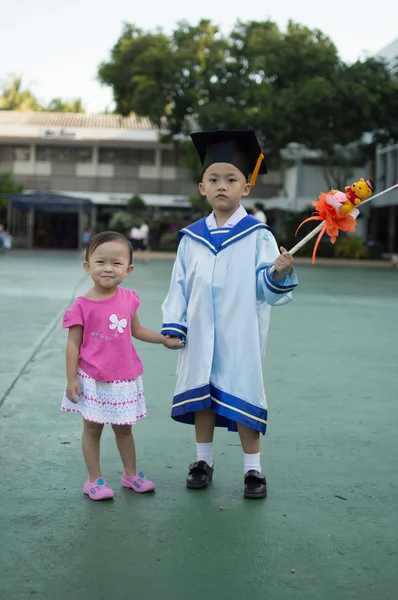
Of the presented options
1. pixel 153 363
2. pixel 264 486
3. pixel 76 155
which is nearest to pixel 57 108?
pixel 76 155

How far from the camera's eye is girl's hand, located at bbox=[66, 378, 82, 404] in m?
3.34

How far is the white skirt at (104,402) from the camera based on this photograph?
3.39 m

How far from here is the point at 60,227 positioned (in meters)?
46.5

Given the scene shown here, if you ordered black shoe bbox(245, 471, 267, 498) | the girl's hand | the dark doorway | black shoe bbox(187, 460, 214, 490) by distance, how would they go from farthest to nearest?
the dark doorway < black shoe bbox(187, 460, 214, 490) < black shoe bbox(245, 471, 267, 498) < the girl's hand

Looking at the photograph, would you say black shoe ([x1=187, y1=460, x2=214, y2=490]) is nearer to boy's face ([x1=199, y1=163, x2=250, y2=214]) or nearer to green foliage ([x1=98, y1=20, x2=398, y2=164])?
boy's face ([x1=199, y1=163, x2=250, y2=214])

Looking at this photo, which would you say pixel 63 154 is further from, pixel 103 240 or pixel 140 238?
pixel 103 240

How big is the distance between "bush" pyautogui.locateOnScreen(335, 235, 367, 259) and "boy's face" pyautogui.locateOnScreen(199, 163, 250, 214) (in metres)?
28.7

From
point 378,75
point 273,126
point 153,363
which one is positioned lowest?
point 153,363

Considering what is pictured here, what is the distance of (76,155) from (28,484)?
42.8 m

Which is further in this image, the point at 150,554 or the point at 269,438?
the point at 269,438

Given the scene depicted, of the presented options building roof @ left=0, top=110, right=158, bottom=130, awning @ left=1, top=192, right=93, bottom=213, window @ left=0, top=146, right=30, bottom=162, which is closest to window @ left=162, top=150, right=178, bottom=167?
building roof @ left=0, top=110, right=158, bottom=130

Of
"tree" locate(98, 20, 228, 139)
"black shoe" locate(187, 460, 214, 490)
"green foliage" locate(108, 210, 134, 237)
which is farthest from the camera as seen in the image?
"green foliage" locate(108, 210, 134, 237)

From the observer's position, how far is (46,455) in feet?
13.4

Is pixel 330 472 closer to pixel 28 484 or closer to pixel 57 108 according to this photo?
pixel 28 484
